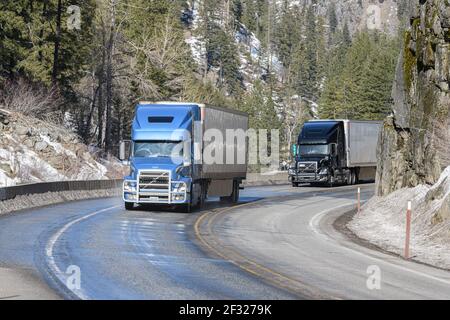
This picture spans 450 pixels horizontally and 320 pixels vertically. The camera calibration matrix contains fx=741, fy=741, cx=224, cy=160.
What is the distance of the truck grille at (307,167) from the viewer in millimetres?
46934

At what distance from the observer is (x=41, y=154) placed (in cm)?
4106

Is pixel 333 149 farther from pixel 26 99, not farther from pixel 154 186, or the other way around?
pixel 154 186

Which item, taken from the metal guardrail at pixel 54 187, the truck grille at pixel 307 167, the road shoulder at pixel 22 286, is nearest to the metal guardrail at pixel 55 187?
the metal guardrail at pixel 54 187

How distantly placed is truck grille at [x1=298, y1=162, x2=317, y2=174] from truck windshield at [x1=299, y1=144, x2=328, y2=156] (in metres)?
0.65

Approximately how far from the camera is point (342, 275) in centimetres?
1383

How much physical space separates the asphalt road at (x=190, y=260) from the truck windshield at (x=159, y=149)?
6.88 ft

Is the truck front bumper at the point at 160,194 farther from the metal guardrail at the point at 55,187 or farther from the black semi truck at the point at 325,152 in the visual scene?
the black semi truck at the point at 325,152

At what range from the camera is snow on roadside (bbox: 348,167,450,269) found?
60.1ft

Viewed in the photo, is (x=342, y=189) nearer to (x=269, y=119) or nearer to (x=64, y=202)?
(x=64, y=202)

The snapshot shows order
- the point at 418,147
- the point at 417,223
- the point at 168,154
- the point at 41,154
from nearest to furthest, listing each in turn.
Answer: the point at 417,223
the point at 168,154
the point at 418,147
the point at 41,154

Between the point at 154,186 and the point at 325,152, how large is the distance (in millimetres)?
22661

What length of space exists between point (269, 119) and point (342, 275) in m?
110

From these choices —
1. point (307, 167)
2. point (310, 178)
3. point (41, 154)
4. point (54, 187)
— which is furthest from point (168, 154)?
point (310, 178)
